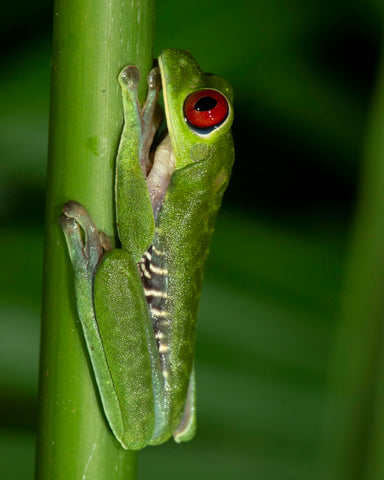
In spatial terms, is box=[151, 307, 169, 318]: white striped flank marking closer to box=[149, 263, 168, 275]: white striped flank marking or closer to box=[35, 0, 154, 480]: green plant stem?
box=[149, 263, 168, 275]: white striped flank marking

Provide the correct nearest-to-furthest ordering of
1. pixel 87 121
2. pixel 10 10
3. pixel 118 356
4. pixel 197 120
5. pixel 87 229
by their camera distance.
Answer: pixel 87 121, pixel 87 229, pixel 118 356, pixel 197 120, pixel 10 10

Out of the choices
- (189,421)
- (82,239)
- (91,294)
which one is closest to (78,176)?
(82,239)

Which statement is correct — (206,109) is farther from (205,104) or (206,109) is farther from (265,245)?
(265,245)

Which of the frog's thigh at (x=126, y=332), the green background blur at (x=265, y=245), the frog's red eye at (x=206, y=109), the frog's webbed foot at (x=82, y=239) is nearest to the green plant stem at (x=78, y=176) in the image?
the frog's webbed foot at (x=82, y=239)

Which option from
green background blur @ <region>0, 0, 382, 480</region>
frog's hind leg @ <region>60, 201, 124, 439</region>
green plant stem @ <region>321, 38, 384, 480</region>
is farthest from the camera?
green background blur @ <region>0, 0, 382, 480</region>

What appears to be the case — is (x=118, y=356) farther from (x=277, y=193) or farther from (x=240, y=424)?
(x=277, y=193)

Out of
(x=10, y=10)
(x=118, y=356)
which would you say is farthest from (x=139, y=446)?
(x=10, y=10)

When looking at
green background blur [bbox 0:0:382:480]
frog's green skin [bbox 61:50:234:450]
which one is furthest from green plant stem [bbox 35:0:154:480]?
green background blur [bbox 0:0:382:480]
